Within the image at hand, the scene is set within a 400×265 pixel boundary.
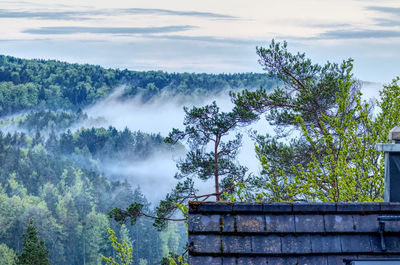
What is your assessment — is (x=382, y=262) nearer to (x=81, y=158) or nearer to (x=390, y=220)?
(x=390, y=220)

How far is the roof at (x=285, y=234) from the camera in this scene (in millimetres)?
5078

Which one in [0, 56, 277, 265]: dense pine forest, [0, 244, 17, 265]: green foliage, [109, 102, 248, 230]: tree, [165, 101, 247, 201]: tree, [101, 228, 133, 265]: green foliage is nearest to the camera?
[101, 228, 133, 265]: green foliage

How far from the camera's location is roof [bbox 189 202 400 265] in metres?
5.08

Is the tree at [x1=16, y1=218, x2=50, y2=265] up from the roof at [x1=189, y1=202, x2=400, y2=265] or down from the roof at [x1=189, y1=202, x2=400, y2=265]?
up

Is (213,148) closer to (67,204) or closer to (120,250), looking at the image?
(120,250)

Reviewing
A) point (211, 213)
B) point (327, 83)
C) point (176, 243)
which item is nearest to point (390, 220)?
point (211, 213)

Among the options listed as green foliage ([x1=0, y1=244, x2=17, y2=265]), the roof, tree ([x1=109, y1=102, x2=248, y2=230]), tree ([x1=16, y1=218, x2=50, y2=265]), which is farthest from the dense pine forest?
the roof

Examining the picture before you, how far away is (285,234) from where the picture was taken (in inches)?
202

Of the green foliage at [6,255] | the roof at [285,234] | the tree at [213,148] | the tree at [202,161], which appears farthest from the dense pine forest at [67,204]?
the roof at [285,234]

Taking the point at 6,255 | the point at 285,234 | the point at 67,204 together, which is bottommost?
the point at 285,234

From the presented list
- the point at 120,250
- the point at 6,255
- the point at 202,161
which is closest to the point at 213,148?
the point at 202,161

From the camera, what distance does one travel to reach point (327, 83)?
23.4 meters

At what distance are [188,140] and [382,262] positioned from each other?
23.1 meters

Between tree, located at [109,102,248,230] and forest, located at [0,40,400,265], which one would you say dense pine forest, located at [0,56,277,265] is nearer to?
forest, located at [0,40,400,265]
